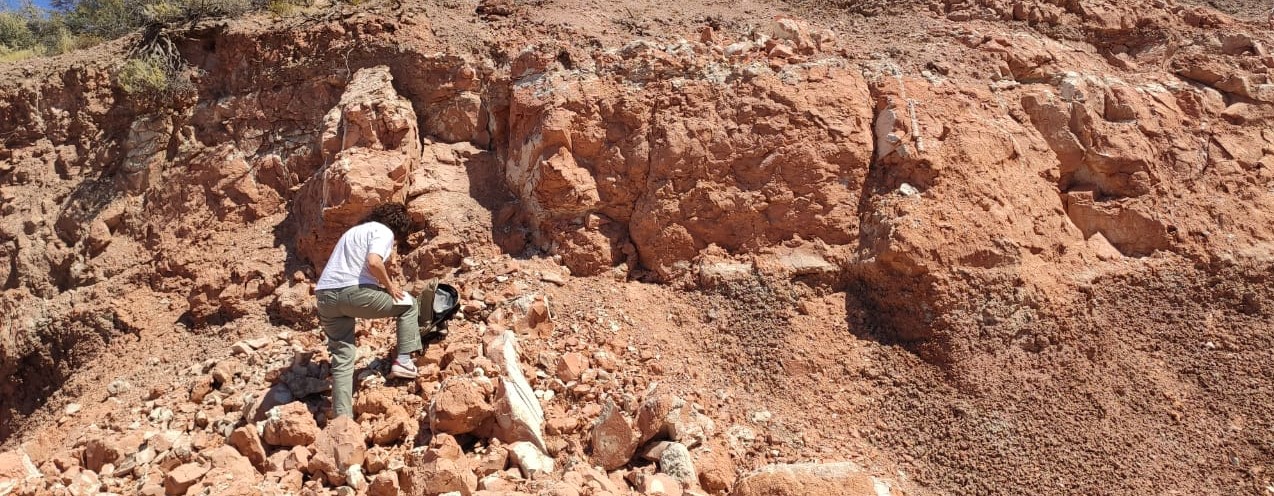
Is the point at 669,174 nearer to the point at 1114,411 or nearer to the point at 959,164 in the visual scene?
the point at 959,164

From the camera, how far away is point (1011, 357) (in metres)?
4.43

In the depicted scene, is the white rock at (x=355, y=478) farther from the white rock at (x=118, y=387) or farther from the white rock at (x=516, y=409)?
the white rock at (x=118, y=387)

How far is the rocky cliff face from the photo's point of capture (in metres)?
4.43

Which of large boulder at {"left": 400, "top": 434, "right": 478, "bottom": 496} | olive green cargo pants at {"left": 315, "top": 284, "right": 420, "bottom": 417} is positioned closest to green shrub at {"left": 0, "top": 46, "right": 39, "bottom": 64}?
olive green cargo pants at {"left": 315, "top": 284, "right": 420, "bottom": 417}

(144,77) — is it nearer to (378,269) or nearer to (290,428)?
(378,269)

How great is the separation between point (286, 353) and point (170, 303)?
1634mm

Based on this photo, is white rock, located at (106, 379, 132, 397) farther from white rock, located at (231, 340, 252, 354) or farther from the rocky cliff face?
white rock, located at (231, 340, 252, 354)

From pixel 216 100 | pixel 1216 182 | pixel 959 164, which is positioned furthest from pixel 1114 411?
pixel 216 100

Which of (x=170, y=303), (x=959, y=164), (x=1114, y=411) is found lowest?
(x=1114, y=411)

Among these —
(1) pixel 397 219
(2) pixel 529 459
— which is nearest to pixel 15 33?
(1) pixel 397 219

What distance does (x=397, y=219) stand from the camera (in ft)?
18.0

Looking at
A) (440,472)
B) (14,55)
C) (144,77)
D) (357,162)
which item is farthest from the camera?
(14,55)

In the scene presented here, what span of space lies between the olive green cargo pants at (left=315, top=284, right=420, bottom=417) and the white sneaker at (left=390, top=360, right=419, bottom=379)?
0.08m

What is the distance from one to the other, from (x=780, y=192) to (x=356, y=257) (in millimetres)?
2800
